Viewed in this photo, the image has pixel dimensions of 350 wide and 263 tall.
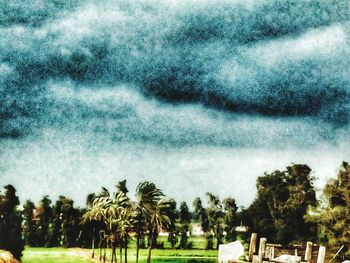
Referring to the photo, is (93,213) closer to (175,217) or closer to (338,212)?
(338,212)

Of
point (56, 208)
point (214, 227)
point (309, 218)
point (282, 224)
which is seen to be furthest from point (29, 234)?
point (309, 218)

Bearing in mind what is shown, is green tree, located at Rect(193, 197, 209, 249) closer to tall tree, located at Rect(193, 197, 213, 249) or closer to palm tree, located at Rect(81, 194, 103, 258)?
tall tree, located at Rect(193, 197, 213, 249)

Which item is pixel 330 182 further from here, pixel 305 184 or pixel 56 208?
pixel 56 208

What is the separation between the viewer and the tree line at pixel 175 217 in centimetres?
3322

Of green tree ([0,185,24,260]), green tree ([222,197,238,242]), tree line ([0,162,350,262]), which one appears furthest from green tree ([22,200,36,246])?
green tree ([0,185,24,260])

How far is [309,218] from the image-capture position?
4294cm

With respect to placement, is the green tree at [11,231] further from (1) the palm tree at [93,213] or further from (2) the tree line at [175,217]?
(1) the palm tree at [93,213]

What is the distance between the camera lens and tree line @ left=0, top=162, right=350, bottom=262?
33.2 m

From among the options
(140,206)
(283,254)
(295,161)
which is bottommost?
(283,254)

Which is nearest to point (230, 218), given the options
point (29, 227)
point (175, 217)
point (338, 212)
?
point (175, 217)

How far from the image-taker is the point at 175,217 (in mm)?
69125

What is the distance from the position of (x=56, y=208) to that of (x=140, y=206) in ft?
171

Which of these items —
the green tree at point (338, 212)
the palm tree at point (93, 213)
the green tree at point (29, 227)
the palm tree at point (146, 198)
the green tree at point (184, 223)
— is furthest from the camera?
the green tree at point (29, 227)

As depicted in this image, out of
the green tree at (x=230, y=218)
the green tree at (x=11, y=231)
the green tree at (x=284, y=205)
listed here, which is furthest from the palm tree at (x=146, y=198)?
the green tree at (x=230, y=218)
